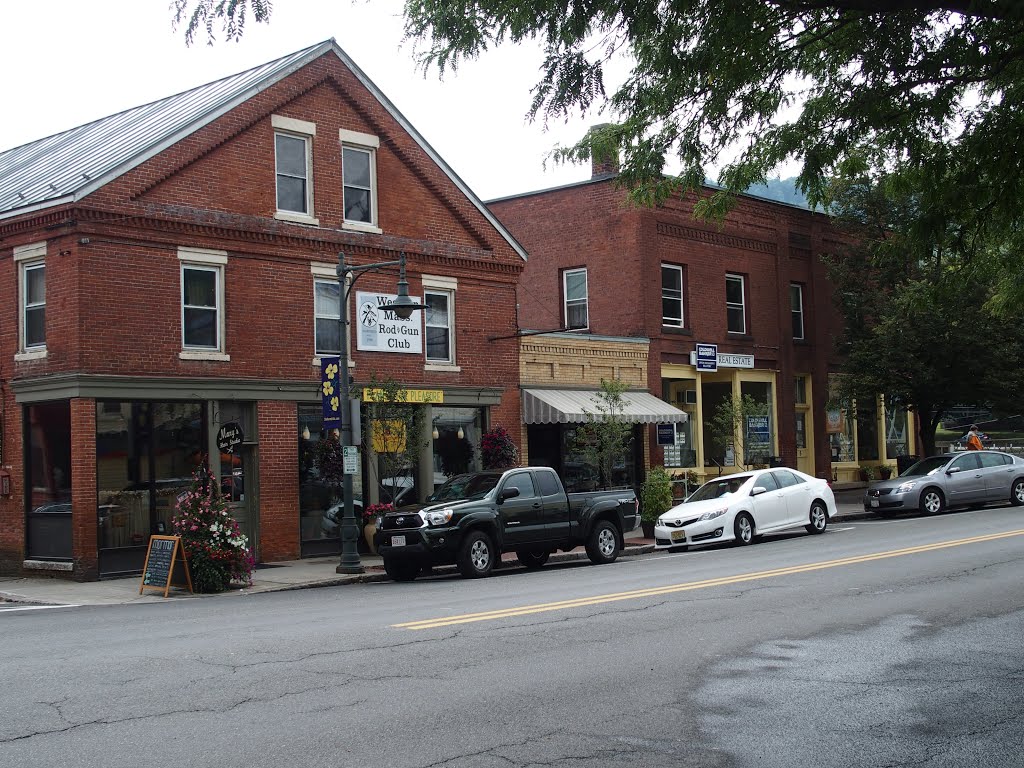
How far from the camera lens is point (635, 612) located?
12.5 m

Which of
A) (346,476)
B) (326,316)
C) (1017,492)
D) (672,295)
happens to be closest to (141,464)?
(346,476)

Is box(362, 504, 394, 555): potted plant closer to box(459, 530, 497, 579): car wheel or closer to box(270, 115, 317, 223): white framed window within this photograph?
box(459, 530, 497, 579): car wheel

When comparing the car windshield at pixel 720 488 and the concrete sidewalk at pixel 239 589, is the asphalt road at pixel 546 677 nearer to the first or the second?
the concrete sidewalk at pixel 239 589

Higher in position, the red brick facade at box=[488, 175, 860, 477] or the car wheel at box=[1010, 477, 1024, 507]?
the red brick facade at box=[488, 175, 860, 477]

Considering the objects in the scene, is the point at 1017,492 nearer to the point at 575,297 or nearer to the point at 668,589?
the point at 575,297

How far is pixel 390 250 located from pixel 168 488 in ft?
22.2

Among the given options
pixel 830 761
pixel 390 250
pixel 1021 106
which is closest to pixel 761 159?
pixel 1021 106

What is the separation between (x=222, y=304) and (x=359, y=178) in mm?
4400

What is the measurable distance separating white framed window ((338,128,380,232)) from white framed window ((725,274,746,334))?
13.0m

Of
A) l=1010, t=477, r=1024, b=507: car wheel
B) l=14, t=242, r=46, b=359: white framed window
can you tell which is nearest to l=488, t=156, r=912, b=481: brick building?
l=1010, t=477, r=1024, b=507: car wheel

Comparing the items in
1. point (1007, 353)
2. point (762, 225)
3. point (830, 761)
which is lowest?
point (830, 761)

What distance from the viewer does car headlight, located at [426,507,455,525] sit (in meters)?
18.1

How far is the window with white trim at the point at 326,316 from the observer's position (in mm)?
23156

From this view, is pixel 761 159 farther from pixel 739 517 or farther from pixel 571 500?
pixel 739 517
